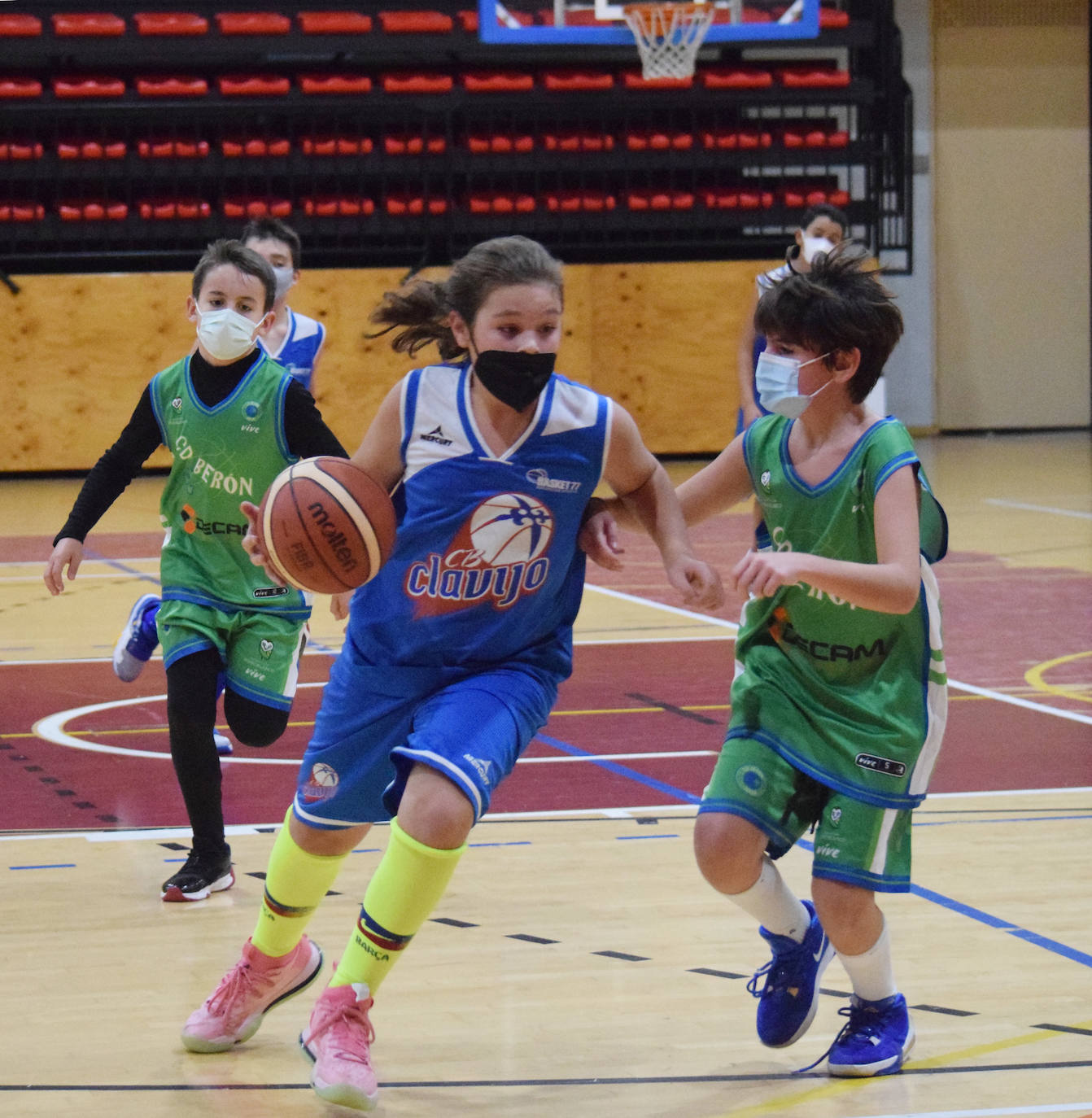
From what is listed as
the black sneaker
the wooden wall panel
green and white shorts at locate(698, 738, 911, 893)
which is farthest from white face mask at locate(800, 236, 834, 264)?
the wooden wall panel

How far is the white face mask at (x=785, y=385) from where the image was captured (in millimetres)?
3238

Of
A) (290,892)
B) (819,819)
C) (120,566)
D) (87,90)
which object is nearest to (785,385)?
(819,819)

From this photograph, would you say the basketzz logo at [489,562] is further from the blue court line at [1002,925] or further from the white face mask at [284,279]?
the white face mask at [284,279]

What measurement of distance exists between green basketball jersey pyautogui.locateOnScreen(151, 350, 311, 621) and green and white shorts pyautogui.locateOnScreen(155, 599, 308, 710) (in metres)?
0.03

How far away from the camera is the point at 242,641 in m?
4.50

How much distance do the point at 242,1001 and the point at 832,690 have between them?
118cm

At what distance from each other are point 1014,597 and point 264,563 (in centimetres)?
606

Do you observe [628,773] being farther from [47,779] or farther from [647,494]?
[647,494]

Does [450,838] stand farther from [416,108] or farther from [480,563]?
[416,108]

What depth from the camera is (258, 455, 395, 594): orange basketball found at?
3.27 meters

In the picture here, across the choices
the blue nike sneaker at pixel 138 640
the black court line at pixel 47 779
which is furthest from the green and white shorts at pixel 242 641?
the blue nike sneaker at pixel 138 640

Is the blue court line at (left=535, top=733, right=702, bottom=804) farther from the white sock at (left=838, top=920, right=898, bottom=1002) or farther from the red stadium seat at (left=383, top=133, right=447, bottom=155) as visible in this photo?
the red stadium seat at (left=383, top=133, right=447, bottom=155)

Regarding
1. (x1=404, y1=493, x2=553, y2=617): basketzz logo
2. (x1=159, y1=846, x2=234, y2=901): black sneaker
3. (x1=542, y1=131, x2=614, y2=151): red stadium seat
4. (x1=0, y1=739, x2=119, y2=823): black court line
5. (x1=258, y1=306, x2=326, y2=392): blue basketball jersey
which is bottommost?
(x1=0, y1=739, x2=119, y2=823): black court line

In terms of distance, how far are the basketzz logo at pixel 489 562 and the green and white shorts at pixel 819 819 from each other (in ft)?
1.56
